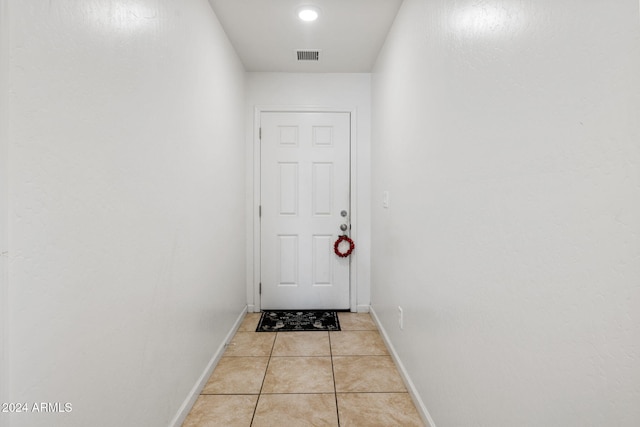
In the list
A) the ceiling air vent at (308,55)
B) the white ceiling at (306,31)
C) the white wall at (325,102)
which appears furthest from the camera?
the white wall at (325,102)

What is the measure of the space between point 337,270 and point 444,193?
1962 mm

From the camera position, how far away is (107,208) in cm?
104

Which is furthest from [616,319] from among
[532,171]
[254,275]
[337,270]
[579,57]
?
[254,275]

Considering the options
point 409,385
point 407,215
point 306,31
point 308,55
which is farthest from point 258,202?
point 409,385

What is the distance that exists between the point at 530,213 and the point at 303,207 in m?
2.45

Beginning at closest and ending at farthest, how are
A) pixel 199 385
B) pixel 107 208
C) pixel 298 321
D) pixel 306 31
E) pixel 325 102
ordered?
pixel 107 208
pixel 199 385
pixel 306 31
pixel 298 321
pixel 325 102

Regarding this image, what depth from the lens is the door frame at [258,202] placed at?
10.3 feet

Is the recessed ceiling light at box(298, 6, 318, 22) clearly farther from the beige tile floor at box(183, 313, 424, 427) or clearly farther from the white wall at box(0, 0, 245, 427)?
the beige tile floor at box(183, 313, 424, 427)

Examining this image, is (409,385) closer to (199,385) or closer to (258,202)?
(199,385)

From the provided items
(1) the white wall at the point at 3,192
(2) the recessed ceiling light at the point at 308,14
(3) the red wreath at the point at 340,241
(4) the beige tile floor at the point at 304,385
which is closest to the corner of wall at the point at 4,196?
(1) the white wall at the point at 3,192

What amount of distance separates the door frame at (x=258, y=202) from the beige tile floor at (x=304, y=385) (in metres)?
0.57

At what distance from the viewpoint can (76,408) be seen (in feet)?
3.01

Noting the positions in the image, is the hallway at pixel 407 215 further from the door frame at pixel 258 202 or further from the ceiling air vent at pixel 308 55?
the door frame at pixel 258 202

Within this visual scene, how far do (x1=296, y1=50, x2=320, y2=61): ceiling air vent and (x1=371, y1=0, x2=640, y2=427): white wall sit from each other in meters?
1.26
